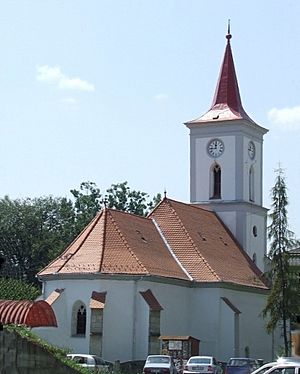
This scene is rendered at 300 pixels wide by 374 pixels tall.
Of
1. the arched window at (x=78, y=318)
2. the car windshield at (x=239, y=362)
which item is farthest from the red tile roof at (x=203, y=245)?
the car windshield at (x=239, y=362)

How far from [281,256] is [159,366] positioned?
13.0m

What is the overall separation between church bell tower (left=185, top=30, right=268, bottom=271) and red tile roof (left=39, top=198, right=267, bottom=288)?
3.87 feet

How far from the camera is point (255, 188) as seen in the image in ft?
221

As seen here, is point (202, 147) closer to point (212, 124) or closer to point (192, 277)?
point (212, 124)

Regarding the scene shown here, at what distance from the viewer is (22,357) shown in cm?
2306

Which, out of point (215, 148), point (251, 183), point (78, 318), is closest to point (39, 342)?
point (78, 318)

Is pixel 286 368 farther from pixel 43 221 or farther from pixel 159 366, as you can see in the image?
pixel 43 221

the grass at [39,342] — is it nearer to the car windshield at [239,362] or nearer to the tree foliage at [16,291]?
the car windshield at [239,362]

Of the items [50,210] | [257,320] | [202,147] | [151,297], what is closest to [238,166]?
[202,147]

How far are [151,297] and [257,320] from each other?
1138cm

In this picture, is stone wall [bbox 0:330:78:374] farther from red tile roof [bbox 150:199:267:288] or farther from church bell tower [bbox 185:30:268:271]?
church bell tower [bbox 185:30:268:271]

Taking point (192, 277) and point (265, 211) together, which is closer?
point (192, 277)

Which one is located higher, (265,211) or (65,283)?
(265,211)

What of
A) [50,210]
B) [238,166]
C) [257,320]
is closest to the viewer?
[257,320]
